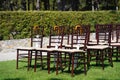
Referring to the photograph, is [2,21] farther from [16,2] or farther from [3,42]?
[16,2]

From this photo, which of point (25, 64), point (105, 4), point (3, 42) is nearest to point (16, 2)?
point (105, 4)

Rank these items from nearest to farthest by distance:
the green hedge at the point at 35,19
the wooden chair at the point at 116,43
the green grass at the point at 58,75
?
1. the green grass at the point at 58,75
2. the wooden chair at the point at 116,43
3. the green hedge at the point at 35,19

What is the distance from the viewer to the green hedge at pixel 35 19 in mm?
18281

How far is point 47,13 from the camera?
2002 cm

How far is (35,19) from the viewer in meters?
19.4

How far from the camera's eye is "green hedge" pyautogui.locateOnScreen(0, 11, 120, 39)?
18281 mm

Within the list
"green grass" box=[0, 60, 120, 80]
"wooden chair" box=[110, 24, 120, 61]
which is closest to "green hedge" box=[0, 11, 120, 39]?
"wooden chair" box=[110, 24, 120, 61]

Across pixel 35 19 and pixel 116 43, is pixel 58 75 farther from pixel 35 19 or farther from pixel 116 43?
pixel 35 19

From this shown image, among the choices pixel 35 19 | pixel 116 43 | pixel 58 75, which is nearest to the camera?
pixel 58 75

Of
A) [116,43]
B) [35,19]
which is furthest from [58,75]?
[35,19]

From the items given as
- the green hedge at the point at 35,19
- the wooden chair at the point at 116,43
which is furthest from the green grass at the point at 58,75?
the green hedge at the point at 35,19

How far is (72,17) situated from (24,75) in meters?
12.7

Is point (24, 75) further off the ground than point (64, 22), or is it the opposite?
point (64, 22)

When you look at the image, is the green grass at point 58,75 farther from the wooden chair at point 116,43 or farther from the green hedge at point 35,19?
the green hedge at point 35,19
